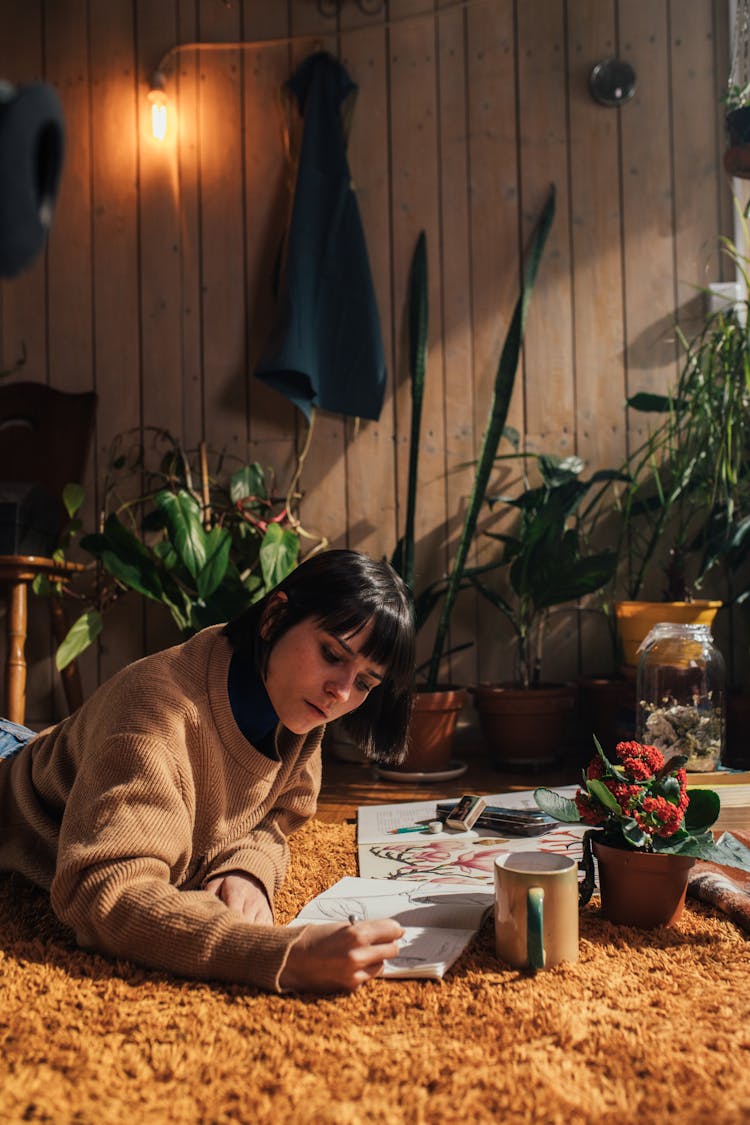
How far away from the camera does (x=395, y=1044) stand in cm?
93

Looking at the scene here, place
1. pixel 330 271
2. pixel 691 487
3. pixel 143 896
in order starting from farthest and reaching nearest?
1. pixel 330 271
2. pixel 691 487
3. pixel 143 896

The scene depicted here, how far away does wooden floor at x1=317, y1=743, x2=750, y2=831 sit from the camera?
1.87 metres

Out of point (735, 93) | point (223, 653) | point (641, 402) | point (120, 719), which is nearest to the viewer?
point (120, 719)

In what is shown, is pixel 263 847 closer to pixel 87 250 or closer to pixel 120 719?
pixel 120 719

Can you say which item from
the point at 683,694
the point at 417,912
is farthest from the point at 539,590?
the point at 417,912

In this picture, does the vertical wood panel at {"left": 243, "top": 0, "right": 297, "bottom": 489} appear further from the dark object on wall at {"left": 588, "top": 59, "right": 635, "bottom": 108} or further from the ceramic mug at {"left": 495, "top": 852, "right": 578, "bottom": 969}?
the ceramic mug at {"left": 495, "top": 852, "right": 578, "bottom": 969}

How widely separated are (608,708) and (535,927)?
1699mm

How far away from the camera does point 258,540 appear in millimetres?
2768

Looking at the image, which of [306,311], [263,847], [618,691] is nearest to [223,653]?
[263,847]

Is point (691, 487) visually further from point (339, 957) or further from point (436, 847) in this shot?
point (339, 957)

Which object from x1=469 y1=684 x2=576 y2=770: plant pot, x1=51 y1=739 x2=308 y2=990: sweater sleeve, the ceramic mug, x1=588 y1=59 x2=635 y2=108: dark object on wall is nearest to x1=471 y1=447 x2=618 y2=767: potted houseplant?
x1=469 y1=684 x2=576 y2=770: plant pot

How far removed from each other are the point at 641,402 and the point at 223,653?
192 centimetres

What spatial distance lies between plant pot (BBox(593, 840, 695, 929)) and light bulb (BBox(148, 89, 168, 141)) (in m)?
2.62

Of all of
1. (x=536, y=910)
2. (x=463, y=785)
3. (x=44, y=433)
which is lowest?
(x=463, y=785)
